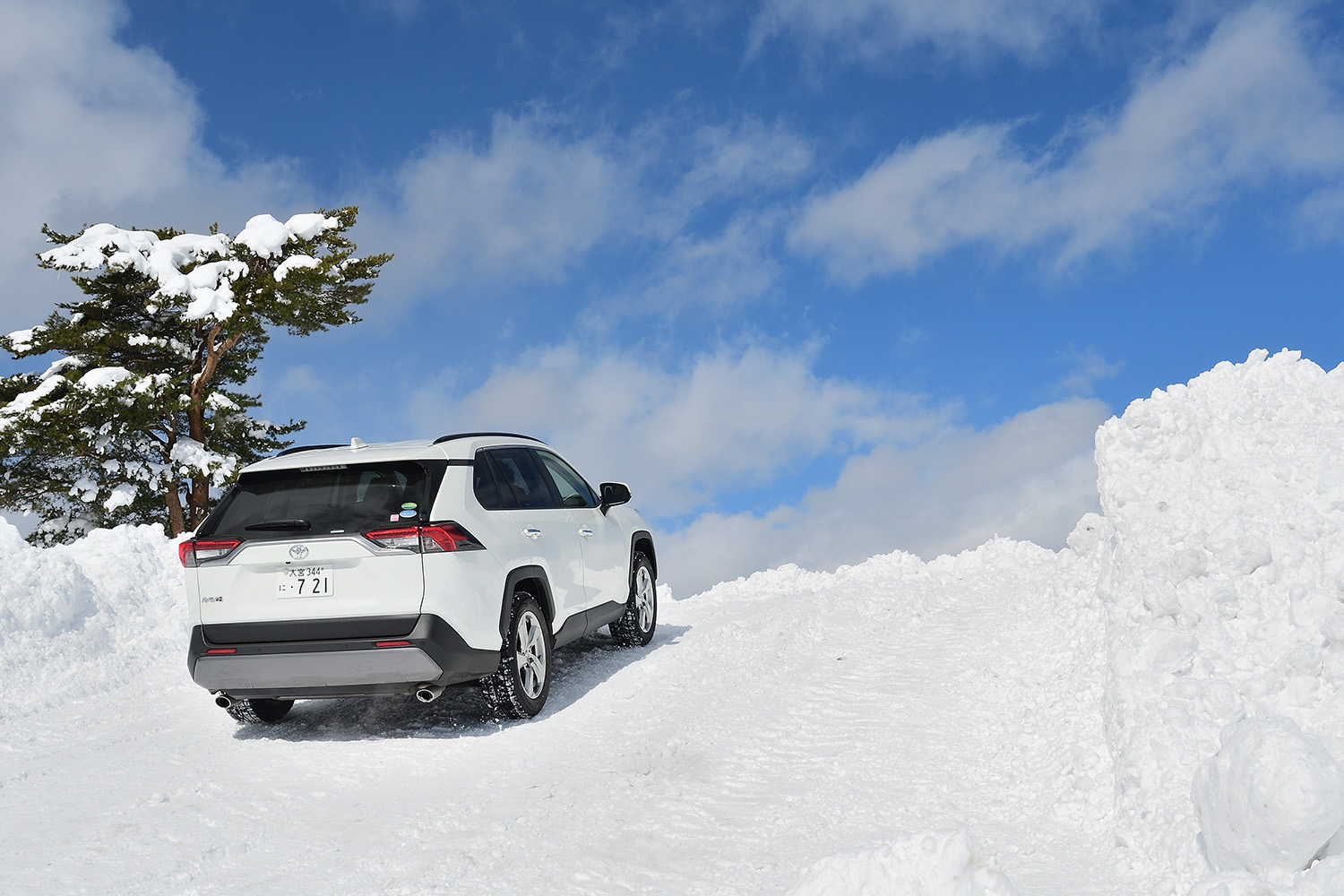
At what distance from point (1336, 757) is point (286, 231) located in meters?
28.2

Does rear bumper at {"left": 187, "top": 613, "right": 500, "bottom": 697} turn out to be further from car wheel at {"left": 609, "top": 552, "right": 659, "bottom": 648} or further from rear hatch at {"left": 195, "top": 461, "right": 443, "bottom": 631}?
car wheel at {"left": 609, "top": 552, "right": 659, "bottom": 648}

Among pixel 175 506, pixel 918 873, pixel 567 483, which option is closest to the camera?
pixel 918 873

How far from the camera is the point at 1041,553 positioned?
13.0m

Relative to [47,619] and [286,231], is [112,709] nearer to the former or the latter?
[47,619]

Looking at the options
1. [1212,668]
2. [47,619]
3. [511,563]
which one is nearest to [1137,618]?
[1212,668]

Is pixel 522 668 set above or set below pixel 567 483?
below

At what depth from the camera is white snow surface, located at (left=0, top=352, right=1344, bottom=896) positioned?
13.3 feet

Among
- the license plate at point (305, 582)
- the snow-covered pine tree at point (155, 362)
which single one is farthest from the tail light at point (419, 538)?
the snow-covered pine tree at point (155, 362)

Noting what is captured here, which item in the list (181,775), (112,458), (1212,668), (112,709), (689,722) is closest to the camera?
(1212,668)

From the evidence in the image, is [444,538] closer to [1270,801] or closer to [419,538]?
[419,538]

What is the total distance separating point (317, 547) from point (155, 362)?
2589 centimetres

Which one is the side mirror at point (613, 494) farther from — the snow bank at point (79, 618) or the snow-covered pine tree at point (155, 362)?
the snow-covered pine tree at point (155, 362)

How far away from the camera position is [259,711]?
6.82 metres

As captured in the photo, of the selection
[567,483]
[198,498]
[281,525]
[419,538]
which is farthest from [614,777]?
[198,498]
